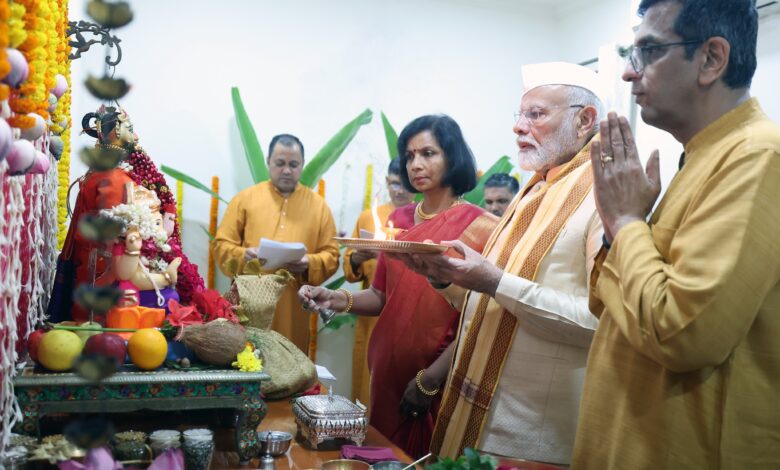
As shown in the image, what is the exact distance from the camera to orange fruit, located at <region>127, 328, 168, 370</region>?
1.59 metres

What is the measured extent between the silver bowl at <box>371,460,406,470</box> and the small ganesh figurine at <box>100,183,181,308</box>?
752mm

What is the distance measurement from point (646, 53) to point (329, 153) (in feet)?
13.8

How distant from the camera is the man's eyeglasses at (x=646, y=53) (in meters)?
1.33

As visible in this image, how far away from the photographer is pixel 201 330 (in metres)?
1.71

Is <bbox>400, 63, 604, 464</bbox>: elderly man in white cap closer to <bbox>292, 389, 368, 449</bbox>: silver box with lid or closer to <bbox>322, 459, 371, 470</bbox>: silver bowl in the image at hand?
<bbox>292, 389, 368, 449</bbox>: silver box with lid

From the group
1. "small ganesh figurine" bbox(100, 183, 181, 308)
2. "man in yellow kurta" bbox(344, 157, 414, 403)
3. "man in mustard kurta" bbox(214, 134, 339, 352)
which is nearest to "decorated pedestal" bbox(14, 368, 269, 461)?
"small ganesh figurine" bbox(100, 183, 181, 308)

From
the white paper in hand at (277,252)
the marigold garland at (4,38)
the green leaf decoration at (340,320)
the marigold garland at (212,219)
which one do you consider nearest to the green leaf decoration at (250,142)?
the marigold garland at (212,219)

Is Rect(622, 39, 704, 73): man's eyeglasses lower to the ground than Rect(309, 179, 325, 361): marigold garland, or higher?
higher

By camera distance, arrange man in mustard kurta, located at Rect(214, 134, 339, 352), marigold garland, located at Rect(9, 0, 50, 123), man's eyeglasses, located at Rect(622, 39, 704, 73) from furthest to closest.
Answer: man in mustard kurta, located at Rect(214, 134, 339, 352)
man's eyeglasses, located at Rect(622, 39, 704, 73)
marigold garland, located at Rect(9, 0, 50, 123)

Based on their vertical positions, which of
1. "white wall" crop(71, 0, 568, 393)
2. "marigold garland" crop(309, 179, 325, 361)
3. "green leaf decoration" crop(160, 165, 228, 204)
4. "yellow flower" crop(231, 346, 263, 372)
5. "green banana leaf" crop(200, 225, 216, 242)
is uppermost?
"white wall" crop(71, 0, 568, 393)

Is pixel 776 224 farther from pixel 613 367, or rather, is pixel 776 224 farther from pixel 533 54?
pixel 533 54

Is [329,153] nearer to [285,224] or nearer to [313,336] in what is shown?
[285,224]

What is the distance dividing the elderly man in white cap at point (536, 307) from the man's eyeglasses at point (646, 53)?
526mm

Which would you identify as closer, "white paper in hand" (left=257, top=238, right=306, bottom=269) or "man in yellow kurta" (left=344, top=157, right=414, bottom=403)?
"white paper in hand" (left=257, top=238, right=306, bottom=269)
